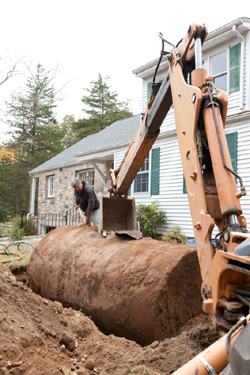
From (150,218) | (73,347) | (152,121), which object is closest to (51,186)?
(150,218)

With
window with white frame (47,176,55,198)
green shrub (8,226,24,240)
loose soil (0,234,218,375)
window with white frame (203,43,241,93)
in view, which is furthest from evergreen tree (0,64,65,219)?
loose soil (0,234,218,375)

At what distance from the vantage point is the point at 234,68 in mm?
8641

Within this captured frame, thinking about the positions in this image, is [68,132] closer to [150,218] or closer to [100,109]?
[100,109]

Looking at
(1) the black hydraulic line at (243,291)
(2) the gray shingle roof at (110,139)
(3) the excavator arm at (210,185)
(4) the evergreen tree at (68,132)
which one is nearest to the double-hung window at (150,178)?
(2) the gray shingle roof at (110,139)

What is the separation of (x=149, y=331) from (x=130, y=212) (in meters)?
2.20

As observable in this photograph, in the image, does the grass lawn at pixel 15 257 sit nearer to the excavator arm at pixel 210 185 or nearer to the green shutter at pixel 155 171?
the green shutter at pixel 155 171

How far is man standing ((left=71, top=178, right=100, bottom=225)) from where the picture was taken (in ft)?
18.4

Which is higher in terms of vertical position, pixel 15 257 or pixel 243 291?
pixel 243 291

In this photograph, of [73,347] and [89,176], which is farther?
[89,176]

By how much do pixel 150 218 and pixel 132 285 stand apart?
706cm

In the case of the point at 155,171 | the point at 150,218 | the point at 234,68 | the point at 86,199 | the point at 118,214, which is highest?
the point at 234,68

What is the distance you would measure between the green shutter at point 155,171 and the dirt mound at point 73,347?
7.72 metres

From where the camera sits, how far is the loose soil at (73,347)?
85.7 inches

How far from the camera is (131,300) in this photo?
308 cm
